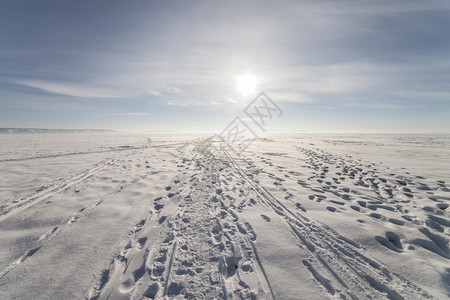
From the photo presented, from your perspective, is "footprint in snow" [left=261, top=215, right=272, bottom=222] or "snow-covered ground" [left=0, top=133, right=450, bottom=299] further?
"footprint in snow" [left=261, top=215, right=272, bottom=222]

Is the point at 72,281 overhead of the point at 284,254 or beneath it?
beneath

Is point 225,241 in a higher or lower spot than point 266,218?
lower

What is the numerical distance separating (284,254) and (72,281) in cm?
448

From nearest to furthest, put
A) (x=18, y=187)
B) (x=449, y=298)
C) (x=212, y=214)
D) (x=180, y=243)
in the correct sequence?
(x=449, y=298) < (x=180, y=243) < (x=212, y=214) < (x=18, y=187)

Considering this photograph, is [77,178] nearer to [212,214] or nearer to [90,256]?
[90,256]

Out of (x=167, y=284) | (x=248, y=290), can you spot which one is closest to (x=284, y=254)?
(x=248, y=290)

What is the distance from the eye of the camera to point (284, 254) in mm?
4227

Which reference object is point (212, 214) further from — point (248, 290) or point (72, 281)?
point (72, 281)

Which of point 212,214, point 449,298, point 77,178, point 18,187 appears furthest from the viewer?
point 77,178

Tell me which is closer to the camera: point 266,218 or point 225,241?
point 225,241

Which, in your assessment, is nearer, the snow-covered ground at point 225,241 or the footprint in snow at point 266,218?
the snow-covered ground at point 225,241

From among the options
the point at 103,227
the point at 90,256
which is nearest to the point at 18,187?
the point at 103,227

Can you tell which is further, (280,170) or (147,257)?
(280,170)

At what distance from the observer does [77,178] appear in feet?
33.0
